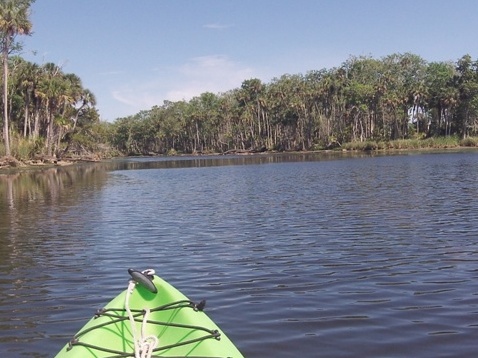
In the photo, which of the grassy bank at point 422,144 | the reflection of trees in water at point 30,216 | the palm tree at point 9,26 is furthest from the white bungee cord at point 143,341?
the grassy bank at point 422,144

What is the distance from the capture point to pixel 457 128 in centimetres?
10075

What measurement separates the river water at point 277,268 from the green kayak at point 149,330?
123 centimetres

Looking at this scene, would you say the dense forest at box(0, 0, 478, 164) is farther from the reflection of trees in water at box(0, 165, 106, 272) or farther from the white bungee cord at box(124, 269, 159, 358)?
the white bungee cord at box(124, 269, 159, 358)

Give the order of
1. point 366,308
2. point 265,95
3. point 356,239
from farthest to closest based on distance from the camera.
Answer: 1. point 265,95
2. point 356,239
3. point 366,308

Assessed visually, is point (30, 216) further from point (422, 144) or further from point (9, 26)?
point (422, 144)

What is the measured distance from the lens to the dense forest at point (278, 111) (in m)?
70.2

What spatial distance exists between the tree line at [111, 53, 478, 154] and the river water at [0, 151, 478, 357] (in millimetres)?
82246

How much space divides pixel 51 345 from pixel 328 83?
4233 inches

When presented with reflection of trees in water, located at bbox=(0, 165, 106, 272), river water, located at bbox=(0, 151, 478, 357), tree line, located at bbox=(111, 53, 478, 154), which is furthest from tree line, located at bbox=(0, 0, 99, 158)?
tree line, located at bbox=(111, 53, 478, 154)

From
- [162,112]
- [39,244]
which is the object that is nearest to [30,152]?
[39,244]

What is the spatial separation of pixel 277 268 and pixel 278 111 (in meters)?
115

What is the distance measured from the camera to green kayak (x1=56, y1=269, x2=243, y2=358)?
17.6 feet

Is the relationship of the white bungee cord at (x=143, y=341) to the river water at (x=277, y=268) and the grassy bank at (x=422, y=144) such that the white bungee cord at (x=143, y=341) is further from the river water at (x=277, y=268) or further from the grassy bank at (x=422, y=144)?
the grassy bank at (x=422, y=144)

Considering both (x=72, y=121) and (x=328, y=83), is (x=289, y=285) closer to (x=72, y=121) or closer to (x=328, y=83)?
(x=72, y=121)
